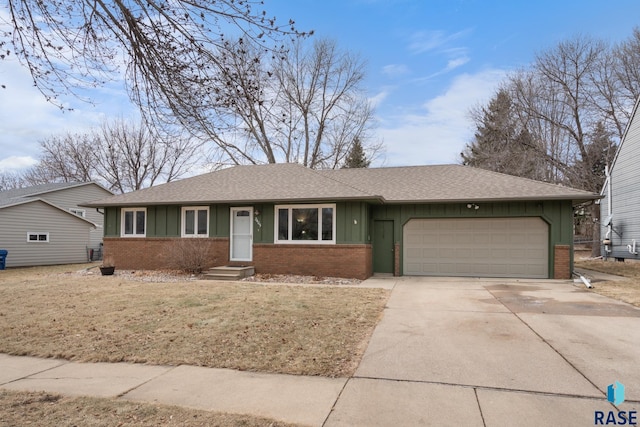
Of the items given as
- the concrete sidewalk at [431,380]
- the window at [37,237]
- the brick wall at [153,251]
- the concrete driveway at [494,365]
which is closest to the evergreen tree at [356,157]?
the brick wall at [153,251]

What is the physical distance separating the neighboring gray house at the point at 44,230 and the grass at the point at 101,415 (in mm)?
19335

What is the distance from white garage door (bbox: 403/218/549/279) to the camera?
1334 centimetres

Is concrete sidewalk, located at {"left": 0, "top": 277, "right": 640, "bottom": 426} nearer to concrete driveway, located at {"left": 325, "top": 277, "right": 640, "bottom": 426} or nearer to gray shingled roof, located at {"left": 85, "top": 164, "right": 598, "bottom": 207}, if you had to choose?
concrete driveway, located at {"left": 325, "top": 277, "right": 640, "bottom": 426}

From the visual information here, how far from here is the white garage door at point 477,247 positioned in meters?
13.3

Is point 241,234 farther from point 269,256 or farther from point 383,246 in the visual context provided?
point 383,246

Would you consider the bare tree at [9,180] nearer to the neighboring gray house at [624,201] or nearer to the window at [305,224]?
the window at [305,224]

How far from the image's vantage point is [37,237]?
20.2 meters

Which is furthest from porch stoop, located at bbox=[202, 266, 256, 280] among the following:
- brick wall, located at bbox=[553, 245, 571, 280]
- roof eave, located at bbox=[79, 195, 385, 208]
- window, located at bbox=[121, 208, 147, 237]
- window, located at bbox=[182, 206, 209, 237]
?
brick wall, located at bbox=[553, 245, 571, 280]

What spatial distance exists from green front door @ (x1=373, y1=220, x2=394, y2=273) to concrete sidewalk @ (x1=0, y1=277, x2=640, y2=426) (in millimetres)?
7856

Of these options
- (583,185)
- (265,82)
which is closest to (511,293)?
(265,82)

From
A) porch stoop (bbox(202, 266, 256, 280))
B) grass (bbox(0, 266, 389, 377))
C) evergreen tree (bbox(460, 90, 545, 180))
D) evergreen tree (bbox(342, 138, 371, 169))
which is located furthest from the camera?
evergreen tree (bbox(342, 138, 371, 169))

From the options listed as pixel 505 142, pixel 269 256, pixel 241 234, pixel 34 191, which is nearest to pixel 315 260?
pixel 269 256

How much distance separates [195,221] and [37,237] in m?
11.0

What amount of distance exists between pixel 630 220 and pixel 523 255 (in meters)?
8.73
